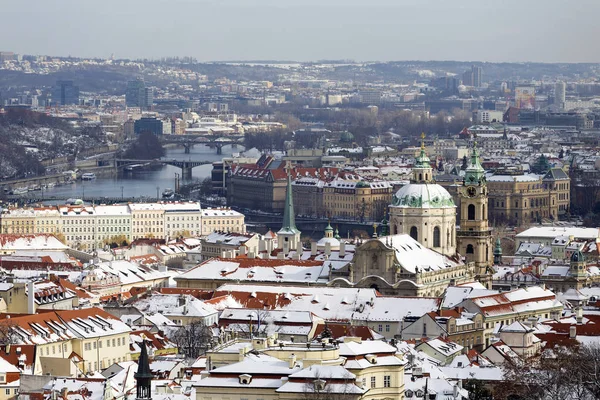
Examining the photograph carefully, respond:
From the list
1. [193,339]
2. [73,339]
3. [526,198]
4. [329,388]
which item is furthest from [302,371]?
[526,198]

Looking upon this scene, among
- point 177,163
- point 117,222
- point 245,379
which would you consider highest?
point 245,379

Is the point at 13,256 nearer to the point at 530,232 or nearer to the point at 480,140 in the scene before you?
the point at 530,232

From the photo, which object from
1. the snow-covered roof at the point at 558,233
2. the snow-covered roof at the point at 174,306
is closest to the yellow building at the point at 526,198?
the snow-covered roof at the point at 558,233

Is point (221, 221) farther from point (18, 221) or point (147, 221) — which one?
point (18, 221)

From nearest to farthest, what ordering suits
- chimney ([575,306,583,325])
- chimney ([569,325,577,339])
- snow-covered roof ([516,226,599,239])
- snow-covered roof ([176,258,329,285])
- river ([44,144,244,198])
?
chimney ([569,325,577,339]), chimney ([575,306,583,325]), snow-covered roof ([176,258,329,285]), snow-covered roof ([516,226,599,239]), river ([44,144,244,198])

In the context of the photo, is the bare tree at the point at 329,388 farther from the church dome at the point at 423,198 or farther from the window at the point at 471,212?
the window at the point at 471,212

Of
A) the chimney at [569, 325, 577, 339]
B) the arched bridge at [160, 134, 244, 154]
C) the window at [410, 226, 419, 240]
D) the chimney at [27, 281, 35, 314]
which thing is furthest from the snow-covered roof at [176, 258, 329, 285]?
the arched bridge at [160, 134, 244, 154]

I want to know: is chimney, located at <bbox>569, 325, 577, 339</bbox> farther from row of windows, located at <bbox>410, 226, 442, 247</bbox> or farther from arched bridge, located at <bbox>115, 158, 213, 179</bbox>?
arched bridge, located at <bbox>115, 158, 213, 179</bbox>
